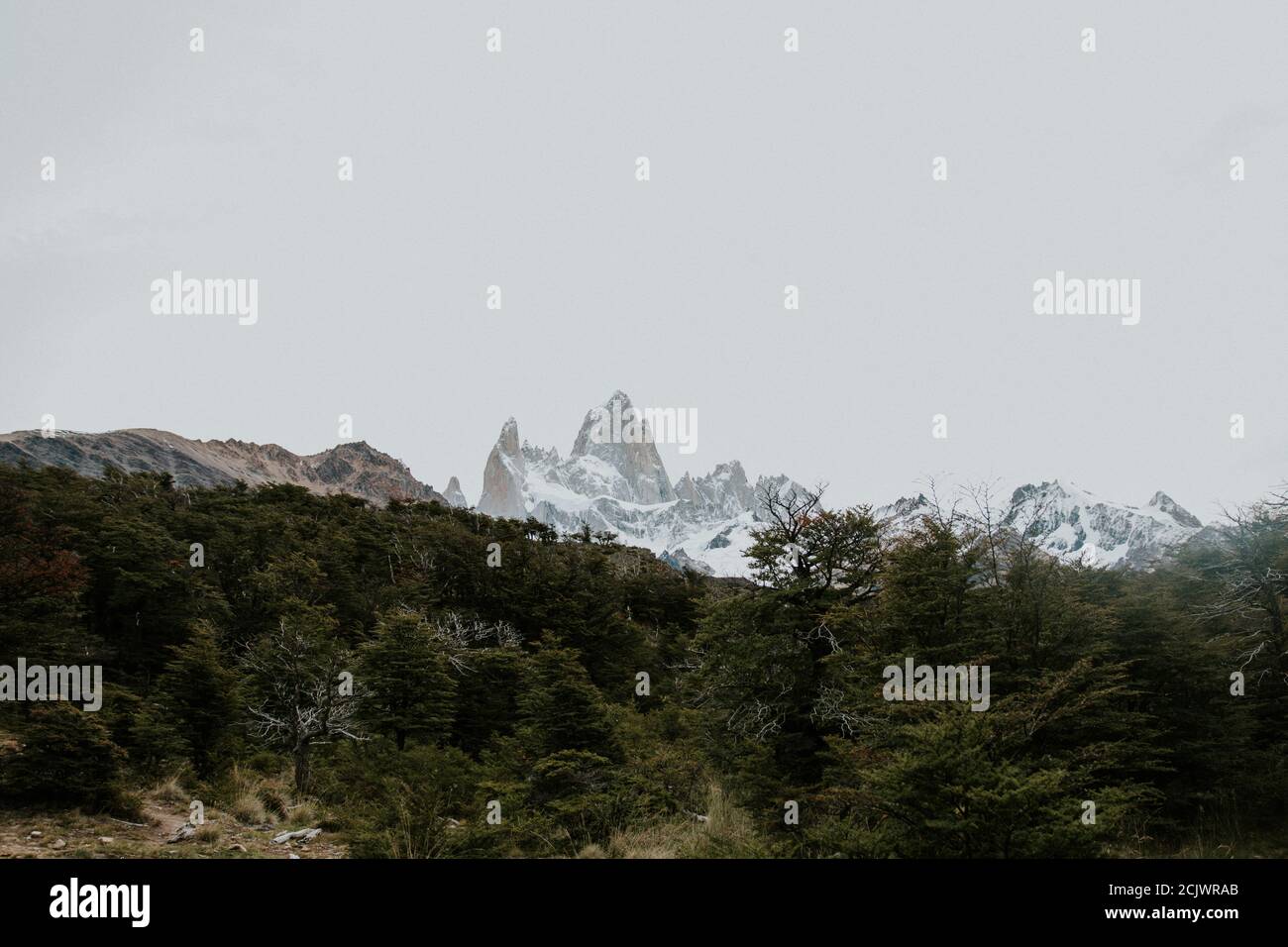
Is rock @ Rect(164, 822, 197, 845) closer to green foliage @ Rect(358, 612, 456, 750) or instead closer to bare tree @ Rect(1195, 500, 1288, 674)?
green foliage @ Rect(358, 612, 456, 750)

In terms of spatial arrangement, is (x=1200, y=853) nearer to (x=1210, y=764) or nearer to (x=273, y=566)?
(x=1210, y=764)

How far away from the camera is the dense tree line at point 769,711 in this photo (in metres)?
7.84

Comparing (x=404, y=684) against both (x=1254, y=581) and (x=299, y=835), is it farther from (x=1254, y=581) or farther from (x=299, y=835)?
(x=1254, y=581)

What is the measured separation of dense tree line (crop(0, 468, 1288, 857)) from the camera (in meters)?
A: 7.84

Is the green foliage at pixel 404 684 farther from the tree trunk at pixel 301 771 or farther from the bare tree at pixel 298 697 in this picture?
the tree trunk at pixel 301 771

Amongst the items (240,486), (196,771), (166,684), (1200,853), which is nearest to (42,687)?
(166,684)

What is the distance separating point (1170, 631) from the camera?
14.4 metres

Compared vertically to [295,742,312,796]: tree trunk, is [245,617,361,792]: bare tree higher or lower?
higher

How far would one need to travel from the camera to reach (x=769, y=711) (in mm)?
11016

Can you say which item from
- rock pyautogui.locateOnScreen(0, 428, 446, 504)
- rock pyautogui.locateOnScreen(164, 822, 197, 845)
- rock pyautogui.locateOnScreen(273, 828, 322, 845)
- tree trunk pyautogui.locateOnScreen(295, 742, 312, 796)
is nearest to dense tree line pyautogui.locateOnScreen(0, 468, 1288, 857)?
tree trunk pyautogui.locateOnScreen(295, 742, 312, 796)

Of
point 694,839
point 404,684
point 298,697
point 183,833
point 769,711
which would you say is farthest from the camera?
point 404,684

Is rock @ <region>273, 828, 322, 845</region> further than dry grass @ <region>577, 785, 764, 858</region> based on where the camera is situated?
Yes

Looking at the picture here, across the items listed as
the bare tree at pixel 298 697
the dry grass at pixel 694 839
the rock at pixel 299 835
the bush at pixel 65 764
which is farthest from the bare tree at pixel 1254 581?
the bush at pixel 65 764

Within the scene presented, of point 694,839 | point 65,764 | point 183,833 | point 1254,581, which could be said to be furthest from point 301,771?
point 1254,581
